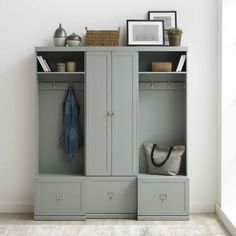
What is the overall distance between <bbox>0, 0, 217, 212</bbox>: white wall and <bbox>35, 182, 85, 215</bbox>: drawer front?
0.39 metres

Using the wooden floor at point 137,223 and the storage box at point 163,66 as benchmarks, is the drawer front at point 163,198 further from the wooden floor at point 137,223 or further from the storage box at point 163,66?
the storage box at point 163,66

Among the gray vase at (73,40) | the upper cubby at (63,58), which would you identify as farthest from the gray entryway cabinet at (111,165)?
the upper cubby at (63,58)

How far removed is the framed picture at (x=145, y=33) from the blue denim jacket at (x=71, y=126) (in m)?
0.85

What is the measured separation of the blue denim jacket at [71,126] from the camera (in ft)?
18.3

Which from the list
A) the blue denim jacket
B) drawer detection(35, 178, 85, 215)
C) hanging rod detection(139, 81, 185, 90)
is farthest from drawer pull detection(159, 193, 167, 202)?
hanging rod detection(139, 81, 185, 90)

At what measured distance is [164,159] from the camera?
5496mm

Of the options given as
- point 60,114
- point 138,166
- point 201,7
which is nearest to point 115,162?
point 138,166

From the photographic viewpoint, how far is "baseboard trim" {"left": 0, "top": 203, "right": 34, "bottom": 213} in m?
5.75

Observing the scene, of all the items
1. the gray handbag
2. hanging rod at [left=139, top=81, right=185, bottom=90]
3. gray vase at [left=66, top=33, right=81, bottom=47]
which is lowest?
the gray handbag

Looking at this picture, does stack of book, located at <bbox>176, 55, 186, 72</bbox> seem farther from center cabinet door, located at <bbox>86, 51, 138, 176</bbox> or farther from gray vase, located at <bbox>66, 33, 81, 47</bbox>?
gray vase, located at <bbox>66, 33, 81, 47</bbox>
